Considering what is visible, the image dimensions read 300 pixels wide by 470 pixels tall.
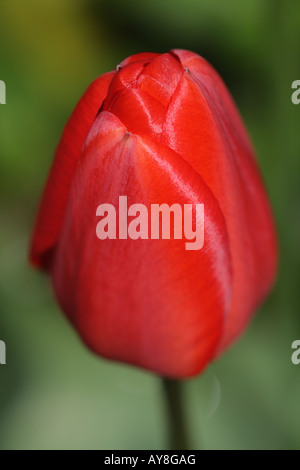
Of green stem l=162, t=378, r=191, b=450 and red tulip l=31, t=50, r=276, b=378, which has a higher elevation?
red tulip l=31, t=50, r=276, b=378

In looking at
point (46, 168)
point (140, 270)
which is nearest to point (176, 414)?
point (140, 270)

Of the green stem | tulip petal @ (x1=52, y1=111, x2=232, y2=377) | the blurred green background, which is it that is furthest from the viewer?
the blurred green background

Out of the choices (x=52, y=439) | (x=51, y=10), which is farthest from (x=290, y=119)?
(x=52, y=439)

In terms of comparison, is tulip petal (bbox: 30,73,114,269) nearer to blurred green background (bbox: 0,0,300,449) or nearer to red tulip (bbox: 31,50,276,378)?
red tulip (bbox: 31,50,276,378)

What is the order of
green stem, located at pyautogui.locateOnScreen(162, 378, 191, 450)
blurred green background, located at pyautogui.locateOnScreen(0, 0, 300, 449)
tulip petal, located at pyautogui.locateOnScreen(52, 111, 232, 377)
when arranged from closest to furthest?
1. tulip petal, located at pyautogui.locateOnScreen(52, 111, 232, 377)
2. green stem, located at pyautogui.locateOnScreen(162, 378, 191, 450)
3. blurred green background, located at pyautogui.locateOnScreen(0, 0, 300, 449)

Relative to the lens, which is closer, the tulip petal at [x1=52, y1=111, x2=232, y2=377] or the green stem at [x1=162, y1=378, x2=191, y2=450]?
the tulip petal at [x1=52, y1=111, x2=232, y2=377]

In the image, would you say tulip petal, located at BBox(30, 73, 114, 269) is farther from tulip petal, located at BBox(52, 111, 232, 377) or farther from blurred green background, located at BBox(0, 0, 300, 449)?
blurred green background, located at BBox(0, 0, 300, 449)

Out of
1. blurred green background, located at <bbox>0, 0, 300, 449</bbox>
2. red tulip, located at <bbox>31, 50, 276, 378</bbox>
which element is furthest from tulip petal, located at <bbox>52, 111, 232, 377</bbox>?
blurred green background, located at <bbox>0, 0, 300, 449</bbox>

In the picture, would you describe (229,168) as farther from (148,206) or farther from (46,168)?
(46,168)
